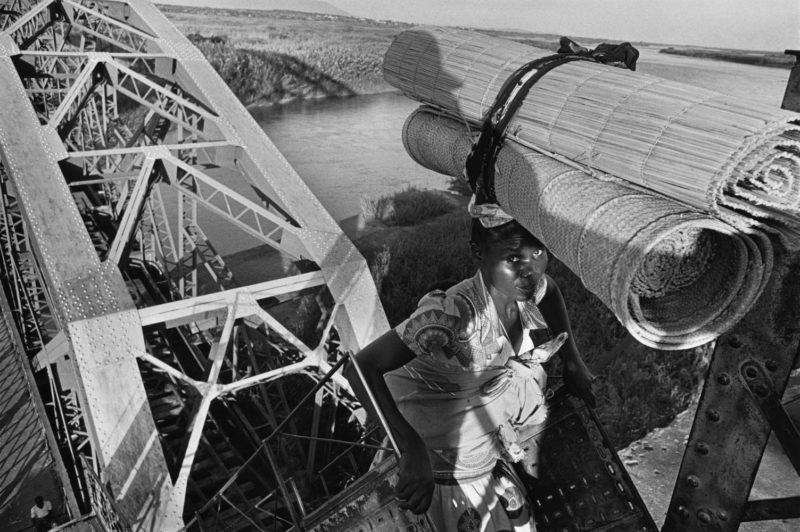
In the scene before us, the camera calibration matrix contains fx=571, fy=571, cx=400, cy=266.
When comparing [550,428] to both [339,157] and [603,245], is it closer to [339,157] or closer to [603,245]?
[603,245]

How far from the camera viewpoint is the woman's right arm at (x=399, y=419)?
2420 millimetres

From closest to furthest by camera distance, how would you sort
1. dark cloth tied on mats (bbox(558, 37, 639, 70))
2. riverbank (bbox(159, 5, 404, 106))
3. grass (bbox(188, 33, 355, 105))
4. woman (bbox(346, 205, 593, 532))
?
dark cloth tied on mats (bbox(558, 37, 639, 70)) → woman (bbox(346, 205, 593, 532)) → grass (bbox(188, 33, 355, 105)) → riverbank (bbox(159, 5, 404, 106))

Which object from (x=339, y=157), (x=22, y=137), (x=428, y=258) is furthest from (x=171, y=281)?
(x=339, y=157)

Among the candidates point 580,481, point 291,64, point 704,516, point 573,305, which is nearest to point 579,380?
point 580,481

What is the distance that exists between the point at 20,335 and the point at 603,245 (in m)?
8.17

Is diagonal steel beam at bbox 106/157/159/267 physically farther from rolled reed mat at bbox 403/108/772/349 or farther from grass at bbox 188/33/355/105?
grass at bbox 188/33/355/105

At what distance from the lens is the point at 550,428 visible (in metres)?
3.12

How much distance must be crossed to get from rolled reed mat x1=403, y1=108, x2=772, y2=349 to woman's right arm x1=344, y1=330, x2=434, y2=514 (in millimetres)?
931

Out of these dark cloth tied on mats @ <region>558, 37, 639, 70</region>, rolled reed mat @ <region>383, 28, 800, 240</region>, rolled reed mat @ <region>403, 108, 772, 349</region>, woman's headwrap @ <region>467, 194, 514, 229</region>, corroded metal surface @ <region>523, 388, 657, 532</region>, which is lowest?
corroded metal surface @ <region>523, 388, 657, 532</region>

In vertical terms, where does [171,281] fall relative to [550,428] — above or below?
below

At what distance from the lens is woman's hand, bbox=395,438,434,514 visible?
2.41 m

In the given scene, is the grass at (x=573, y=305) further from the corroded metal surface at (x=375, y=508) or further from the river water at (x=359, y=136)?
the river water at (x=359, y=136)

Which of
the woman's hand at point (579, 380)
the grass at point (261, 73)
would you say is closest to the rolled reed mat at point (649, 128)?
the woman's hand at point (579, 380)

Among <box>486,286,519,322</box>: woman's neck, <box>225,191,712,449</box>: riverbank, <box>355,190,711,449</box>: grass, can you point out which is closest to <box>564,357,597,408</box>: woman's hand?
<box>225,191,712,449</box>: riverbank
